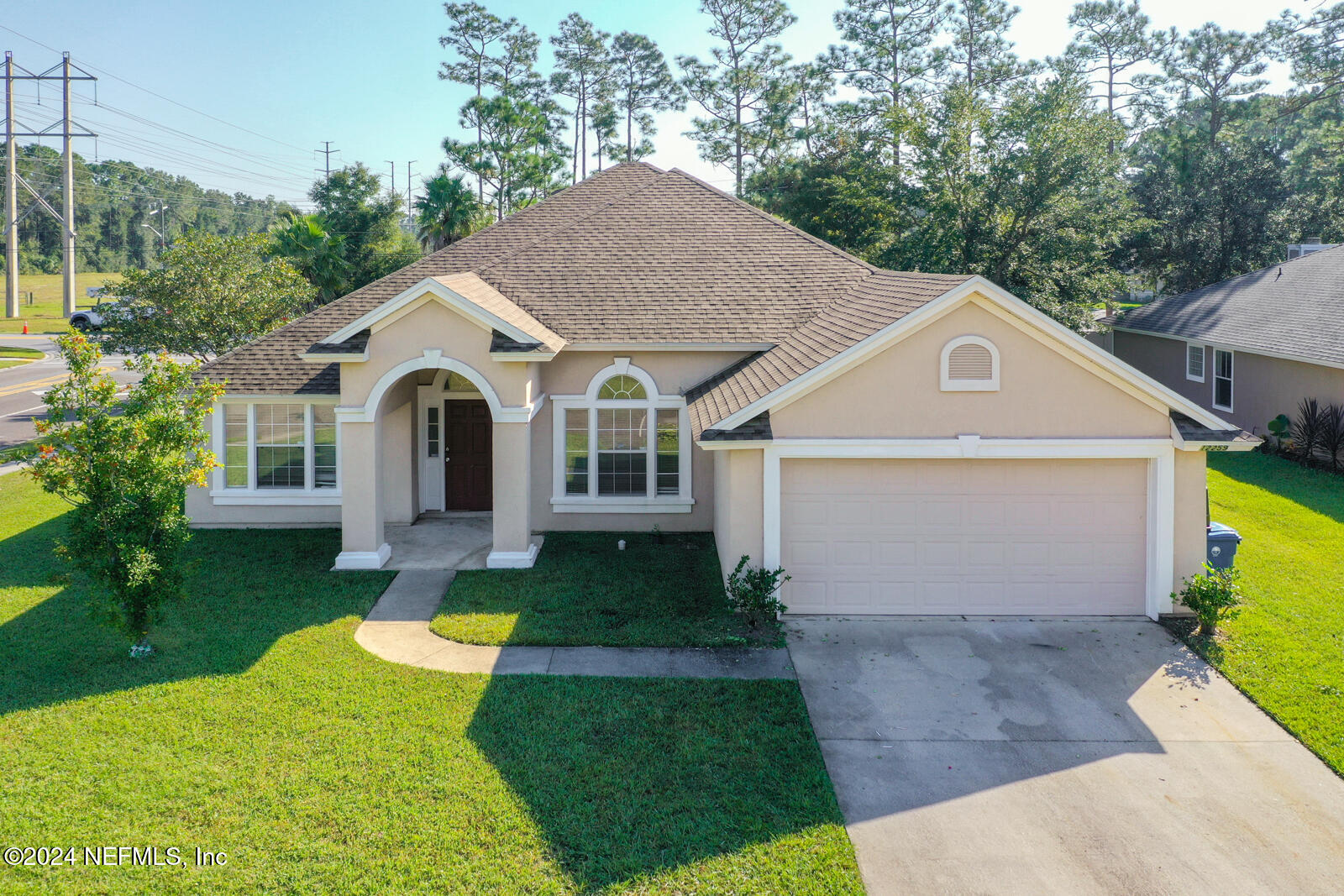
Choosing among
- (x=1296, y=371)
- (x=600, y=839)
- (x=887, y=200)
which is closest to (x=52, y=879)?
(x=600, y=839)

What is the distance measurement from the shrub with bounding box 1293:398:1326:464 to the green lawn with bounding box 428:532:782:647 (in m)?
14.8

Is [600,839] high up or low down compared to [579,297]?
down

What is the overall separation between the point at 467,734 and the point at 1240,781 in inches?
263

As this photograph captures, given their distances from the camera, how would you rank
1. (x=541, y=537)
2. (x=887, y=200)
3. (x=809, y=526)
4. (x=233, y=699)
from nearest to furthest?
(x=233, y=699) < (x=809, y=526) < (x=541, y=537) < (x=887, y=200)

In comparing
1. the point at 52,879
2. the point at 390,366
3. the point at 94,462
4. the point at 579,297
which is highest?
the point at 579,297

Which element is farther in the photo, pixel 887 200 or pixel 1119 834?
pixel 887 200

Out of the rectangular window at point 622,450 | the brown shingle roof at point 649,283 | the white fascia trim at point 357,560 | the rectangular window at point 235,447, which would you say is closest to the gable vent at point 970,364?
the brown shingle roof at point 649,283

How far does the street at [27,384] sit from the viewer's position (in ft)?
86.8

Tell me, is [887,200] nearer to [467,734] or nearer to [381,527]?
[381,527]

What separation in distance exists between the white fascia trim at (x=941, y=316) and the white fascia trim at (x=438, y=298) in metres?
3.91

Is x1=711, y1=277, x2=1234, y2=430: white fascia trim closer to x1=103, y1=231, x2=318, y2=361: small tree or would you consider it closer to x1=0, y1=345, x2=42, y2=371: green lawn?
x1=103, y1=231, x2=318, y2=361: small tree

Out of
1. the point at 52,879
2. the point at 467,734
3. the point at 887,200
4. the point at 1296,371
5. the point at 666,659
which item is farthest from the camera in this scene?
the point at 887,200

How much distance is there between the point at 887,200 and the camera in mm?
31359

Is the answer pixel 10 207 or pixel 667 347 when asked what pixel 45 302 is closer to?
pixel 10 207
